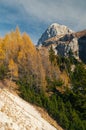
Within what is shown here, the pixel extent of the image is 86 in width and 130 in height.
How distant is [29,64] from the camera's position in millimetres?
82750

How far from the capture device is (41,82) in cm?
7800

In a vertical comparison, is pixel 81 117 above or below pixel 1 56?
below

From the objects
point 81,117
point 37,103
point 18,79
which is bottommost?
point 81,117

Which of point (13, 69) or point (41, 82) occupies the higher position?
point (13, 69)

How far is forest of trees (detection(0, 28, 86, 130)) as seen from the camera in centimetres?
6201

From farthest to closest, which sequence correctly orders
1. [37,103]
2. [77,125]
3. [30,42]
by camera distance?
[30,42] → [37,103] → [77,125]

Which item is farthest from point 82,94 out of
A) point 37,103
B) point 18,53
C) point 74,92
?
point 18,53

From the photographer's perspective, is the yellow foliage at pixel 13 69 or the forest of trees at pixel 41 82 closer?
the forest of trees at pixel 41 82

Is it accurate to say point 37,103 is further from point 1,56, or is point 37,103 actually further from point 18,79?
point 1,56

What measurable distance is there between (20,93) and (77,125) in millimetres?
15654

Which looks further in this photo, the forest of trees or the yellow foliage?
the yellow foliage

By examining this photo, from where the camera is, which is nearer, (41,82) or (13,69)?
(13,69)

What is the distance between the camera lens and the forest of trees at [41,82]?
2441 inches

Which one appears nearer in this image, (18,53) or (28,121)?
(28,121)
